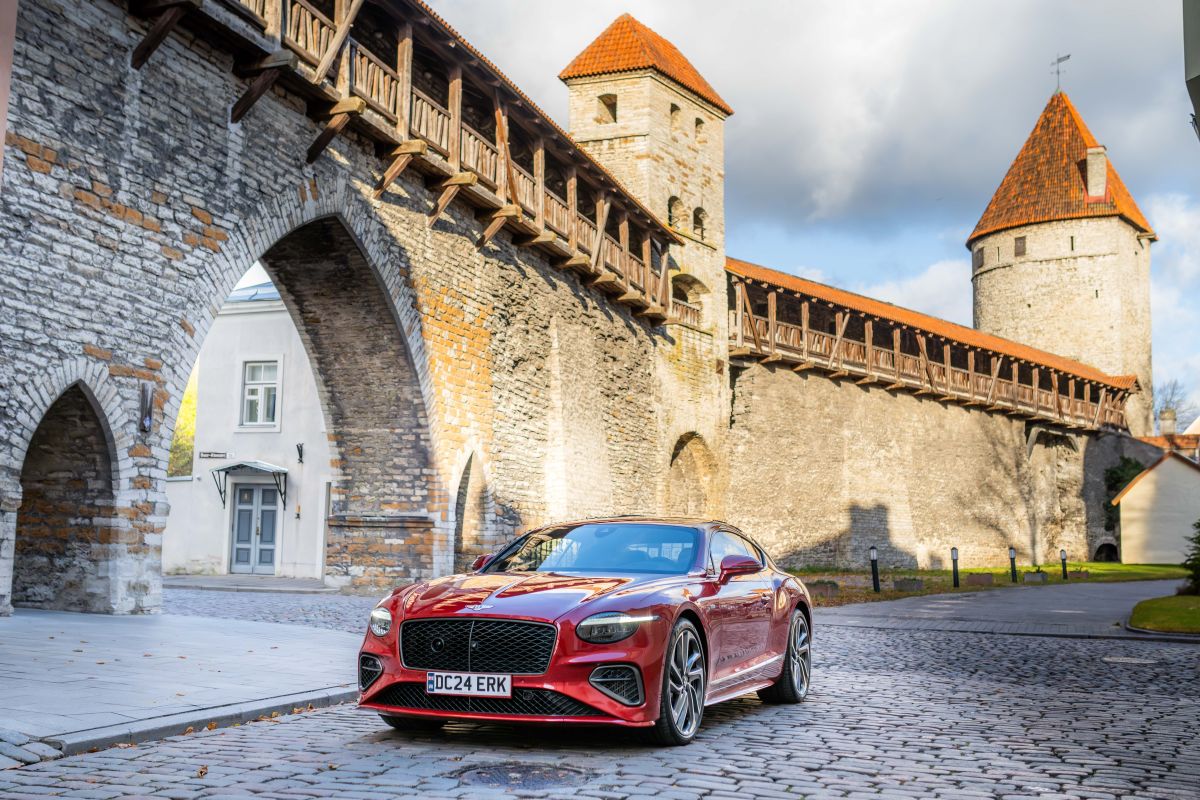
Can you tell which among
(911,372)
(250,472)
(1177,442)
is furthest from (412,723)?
(1177,442)

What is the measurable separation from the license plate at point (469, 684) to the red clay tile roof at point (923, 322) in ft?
87.6

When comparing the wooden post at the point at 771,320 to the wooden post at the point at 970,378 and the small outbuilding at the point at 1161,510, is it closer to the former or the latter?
the wooden post at the point at 970,378

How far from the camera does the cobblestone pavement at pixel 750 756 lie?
4.74m

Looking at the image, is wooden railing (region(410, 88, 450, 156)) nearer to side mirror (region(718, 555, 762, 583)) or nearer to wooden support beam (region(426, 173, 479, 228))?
wooden support beam (region(426, 173, 479, 228))

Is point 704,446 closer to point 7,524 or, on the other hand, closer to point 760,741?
point 7,524

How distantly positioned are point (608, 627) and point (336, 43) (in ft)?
34.7

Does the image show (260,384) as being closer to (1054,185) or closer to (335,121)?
(335,121)

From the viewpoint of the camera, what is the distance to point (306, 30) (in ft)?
45.8

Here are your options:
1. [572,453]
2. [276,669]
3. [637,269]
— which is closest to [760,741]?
[276,669]

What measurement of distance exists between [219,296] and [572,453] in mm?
10456

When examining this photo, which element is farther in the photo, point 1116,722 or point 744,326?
point 744,326

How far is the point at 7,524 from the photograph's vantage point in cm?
1029

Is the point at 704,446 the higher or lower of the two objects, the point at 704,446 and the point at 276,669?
the higher

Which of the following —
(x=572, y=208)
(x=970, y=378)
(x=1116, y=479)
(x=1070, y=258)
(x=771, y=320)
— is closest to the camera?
(x=572, y=208)
